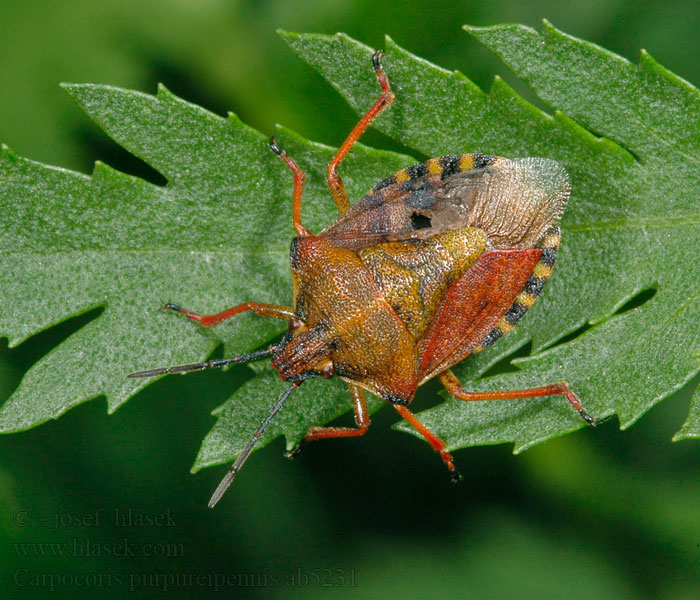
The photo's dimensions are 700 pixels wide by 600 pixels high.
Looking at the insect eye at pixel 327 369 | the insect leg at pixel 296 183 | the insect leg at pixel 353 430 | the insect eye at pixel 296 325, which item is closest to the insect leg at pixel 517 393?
the insect leg at pixel 353 430

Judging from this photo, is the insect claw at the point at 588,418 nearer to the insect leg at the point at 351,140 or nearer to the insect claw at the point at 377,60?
the insect leg at the point at 351,140

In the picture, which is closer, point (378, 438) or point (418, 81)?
point (418, 81)

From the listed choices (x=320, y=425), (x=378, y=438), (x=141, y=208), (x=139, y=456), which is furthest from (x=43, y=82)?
(x=378, y=438)

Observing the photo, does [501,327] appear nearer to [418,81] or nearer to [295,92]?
[418,81]

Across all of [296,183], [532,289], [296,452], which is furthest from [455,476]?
[296,183]

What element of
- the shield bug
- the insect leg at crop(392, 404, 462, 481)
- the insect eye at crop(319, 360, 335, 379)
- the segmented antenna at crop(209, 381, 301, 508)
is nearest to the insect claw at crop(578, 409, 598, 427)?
the shield bug

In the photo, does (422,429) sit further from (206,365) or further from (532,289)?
(206,365)
